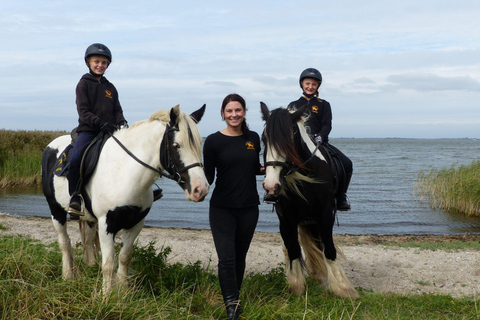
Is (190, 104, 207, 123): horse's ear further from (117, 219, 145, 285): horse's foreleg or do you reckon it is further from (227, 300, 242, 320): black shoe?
(227, 300, 242, 320): black shoe

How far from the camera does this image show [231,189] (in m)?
4.31

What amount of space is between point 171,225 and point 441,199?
9.40m

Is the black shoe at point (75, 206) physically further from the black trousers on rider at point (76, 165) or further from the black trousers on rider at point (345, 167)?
the black trousers on rider at point (345, 167)

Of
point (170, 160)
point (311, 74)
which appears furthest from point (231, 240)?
point (311, 74)

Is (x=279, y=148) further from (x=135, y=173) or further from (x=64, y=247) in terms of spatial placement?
(x=64, y=247)

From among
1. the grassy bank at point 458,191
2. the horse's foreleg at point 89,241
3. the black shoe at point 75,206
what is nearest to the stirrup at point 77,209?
the black shoe at point 75,206

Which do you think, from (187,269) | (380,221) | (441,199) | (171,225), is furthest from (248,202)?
(441,199)

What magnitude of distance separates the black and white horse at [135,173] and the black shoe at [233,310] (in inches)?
41.8

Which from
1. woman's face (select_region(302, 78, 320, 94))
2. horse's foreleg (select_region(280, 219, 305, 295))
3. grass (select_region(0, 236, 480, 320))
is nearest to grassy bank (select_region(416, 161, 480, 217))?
grass (select_region(0, 236, 480, 320))

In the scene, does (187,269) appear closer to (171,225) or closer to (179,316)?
(179,316)

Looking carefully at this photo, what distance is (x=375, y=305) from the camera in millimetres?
5117

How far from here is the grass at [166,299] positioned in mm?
3682

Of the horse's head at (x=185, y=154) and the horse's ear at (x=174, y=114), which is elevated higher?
the horse's ear at (x=174, y=114)

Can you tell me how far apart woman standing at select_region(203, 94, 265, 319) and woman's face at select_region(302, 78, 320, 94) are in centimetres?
184
